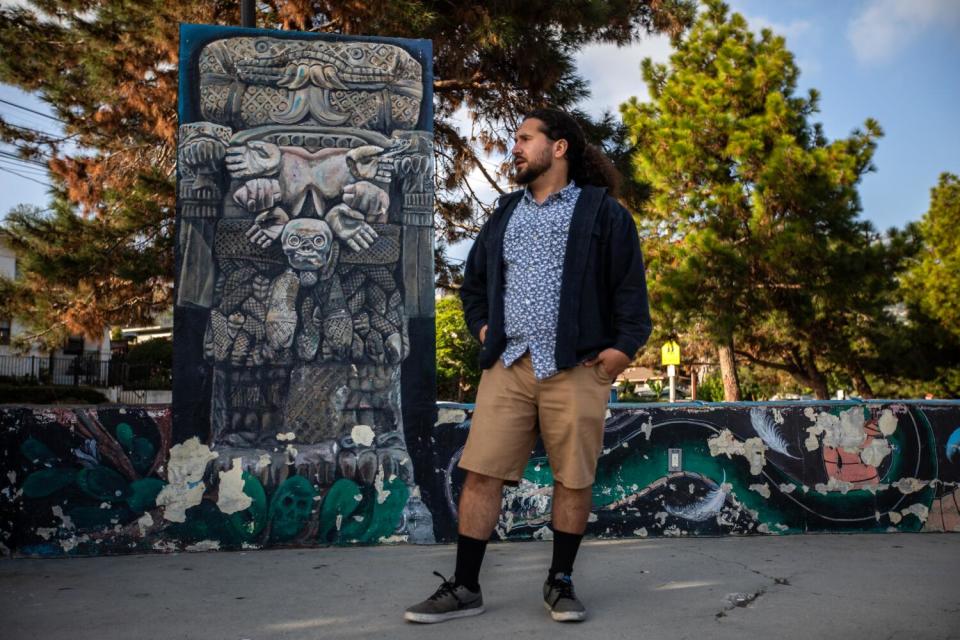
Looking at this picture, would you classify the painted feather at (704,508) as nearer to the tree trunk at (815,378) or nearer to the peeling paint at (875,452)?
the peeling paint at (875,452)

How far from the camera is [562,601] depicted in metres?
2.70

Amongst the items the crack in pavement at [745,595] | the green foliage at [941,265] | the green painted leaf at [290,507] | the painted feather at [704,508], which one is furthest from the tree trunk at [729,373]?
the green painted leaf at [290,507]

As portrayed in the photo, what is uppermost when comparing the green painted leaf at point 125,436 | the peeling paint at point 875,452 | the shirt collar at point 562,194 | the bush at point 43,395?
the shirt collar at point 562,194

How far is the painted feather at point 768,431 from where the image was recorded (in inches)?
171

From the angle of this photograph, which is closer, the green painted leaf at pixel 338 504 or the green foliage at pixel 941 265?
the green painted leaf at pixel 338 504

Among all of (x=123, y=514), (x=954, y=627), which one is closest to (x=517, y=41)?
(x=123, y=514)

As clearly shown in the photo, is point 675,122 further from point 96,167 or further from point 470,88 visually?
point 96,167

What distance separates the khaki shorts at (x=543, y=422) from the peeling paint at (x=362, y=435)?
4.23 ft

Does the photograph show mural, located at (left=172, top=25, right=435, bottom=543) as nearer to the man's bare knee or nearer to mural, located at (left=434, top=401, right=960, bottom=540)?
mural, located at (left=434, top=401, right=960, bottom=540)

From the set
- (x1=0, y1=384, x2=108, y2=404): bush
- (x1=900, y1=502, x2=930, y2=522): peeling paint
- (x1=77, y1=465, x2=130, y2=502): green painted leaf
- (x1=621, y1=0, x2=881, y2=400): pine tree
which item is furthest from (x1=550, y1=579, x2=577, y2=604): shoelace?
(x1=0, y1=384, x2=108, y2=404): bush

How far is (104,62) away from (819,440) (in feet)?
28.8

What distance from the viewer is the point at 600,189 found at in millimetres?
3039

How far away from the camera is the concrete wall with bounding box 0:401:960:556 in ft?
12.4

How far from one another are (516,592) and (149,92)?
8.60m
